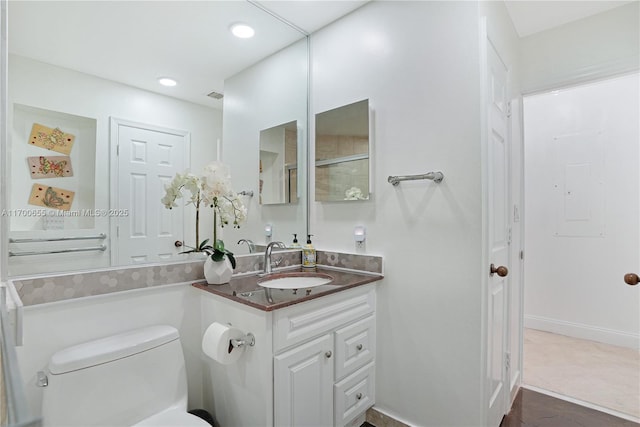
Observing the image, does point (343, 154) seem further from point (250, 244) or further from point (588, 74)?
point (588, 74)

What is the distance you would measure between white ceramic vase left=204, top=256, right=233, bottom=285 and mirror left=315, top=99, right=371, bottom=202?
2.73ft

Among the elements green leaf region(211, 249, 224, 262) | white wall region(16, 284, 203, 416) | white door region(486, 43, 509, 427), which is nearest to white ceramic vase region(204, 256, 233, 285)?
green leaf region(211, 249, 224, 262)

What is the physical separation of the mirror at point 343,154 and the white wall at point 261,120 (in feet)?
0.56

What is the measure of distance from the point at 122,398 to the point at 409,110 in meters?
1.90

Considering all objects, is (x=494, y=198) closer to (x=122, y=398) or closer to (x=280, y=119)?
(x=280, y=119)

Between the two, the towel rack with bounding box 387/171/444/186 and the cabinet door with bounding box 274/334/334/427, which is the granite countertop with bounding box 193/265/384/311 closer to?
the cabinet door with bounding box 274/334/334/427

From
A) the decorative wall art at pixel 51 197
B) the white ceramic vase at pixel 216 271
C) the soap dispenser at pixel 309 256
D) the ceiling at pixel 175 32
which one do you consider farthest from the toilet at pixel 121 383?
the ceiling at pixel 175 32

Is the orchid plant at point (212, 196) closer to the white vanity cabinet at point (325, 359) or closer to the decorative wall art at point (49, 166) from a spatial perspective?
the decorative wall art at point (49, 166)

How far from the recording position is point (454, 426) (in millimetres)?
1597

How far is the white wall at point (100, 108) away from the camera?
1.22 m

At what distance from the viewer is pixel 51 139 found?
1251 mm

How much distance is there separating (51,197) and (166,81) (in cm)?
77

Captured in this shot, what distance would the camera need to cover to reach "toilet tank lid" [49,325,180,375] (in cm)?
113

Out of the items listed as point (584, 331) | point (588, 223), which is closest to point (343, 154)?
point (588, 223)
